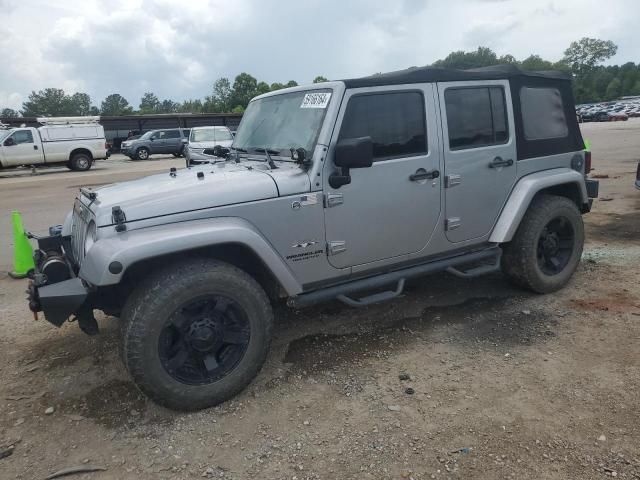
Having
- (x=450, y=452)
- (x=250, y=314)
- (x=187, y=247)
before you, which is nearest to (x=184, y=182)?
(x=187, y=247)

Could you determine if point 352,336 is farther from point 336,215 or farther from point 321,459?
point 321,459

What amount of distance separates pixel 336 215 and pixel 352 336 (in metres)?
1.09

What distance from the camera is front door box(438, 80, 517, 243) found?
3830 millimetres

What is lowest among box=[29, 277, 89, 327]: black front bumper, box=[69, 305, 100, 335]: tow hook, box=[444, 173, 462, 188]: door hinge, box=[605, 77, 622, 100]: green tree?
box=[69, 305, 100, 335]: tow hook

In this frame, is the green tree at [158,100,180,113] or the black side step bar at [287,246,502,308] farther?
the green tree at [158,100,180,113]

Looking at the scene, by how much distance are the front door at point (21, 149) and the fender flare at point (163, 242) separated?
66.6 ft

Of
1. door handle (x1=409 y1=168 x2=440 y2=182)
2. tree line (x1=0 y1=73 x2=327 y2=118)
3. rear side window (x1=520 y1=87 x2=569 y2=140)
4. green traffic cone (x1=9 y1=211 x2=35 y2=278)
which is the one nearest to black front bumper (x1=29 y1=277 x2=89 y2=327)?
green traffic cone (x1=9 y1=211 x2=35 y2=278)

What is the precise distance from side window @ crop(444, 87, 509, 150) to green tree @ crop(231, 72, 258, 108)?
70.3 meters

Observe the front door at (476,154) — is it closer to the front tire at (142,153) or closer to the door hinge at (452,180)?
the door hinge at (452,180)

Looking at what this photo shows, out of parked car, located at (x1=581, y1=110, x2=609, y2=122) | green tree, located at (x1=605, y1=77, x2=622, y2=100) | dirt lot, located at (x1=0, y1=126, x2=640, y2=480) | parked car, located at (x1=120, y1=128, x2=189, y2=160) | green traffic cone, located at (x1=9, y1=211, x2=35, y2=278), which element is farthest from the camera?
green tree, located at (x1=605, y1=77, x2=622, y2=100)

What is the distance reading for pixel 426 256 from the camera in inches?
155

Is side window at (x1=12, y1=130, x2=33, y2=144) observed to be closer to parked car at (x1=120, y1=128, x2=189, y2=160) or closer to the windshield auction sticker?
parked car at (x1=120, y1=128, x2=189, y2=160)

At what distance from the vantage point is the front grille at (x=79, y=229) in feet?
10.5

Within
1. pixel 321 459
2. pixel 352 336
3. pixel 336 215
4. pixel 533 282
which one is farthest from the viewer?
pixel 533 282
